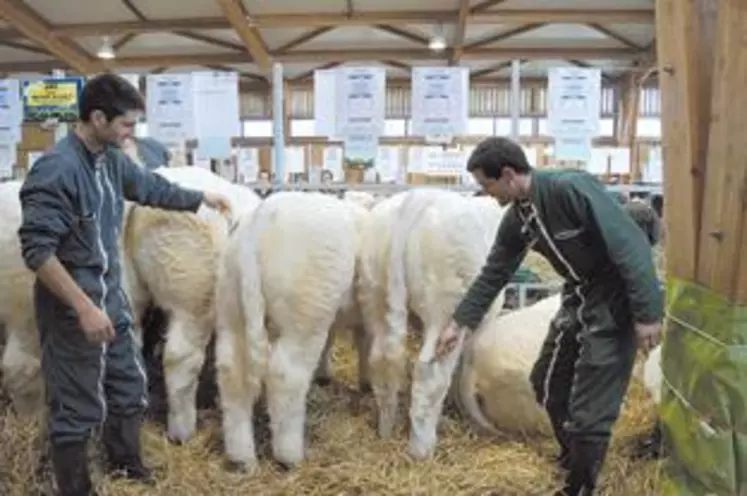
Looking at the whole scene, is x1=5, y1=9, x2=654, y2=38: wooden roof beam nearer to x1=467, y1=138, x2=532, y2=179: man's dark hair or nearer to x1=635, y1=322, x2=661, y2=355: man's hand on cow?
x1=467, y1=138, x2=532, y2=179: man's dark hair

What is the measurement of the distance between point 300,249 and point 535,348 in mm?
940

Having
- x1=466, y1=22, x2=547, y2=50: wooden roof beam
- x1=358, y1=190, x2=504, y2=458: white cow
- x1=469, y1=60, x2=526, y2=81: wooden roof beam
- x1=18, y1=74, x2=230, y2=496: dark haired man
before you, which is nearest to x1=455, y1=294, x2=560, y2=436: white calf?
x1=358, y1=190, x2=504, y2=458: white cow

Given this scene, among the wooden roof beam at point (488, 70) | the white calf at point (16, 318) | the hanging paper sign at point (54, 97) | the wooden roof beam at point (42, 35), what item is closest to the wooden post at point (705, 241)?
the white calf at point (16, 318)

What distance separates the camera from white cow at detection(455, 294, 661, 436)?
10.3ft

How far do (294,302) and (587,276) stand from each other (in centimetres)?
92

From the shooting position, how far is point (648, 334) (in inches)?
94.4

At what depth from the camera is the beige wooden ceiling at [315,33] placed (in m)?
9.52

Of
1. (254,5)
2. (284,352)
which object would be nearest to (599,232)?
(284,352)

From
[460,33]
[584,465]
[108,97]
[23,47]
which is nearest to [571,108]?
[584,465]

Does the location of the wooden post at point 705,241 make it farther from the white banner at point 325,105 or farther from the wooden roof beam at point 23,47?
the wooden roof beam at point 23,47

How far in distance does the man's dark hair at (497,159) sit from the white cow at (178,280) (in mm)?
1032

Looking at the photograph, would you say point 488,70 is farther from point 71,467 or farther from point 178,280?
point 71,467

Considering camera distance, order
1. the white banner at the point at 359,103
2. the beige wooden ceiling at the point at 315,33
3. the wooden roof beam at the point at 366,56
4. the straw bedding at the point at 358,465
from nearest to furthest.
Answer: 1. the straw bedding at the point at 358,465
2. the white banner at the point at 359,103
3. the beige wooden ceiling at the point at 315,33
4. the wooden roof beam at the point at 366,56

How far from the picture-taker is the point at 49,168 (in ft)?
7.89
